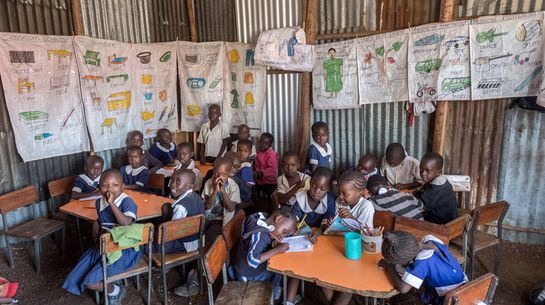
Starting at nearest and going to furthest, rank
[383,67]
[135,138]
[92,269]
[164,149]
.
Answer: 1. [92,269]
2. [383,67]
3. [135,138]
4. [164,149]

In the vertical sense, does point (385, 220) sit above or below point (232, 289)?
above

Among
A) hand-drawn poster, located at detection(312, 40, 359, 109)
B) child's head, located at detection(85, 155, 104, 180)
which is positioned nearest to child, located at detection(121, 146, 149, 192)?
child's head, located at detection(85, 155, 104, 180)

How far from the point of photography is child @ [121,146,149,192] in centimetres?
457

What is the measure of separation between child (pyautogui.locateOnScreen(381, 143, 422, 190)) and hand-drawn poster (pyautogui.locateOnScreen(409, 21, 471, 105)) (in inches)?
26.0

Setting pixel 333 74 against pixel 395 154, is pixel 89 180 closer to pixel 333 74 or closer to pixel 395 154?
pixel 333 74

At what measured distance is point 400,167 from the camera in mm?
4641

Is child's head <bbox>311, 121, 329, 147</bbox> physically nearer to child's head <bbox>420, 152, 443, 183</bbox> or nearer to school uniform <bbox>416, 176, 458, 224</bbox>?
child's head <bbox>420, 152, 443, 183</bbox>

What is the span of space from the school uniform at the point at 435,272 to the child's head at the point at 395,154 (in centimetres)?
236

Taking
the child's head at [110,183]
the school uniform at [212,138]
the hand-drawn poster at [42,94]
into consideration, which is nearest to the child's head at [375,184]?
the child's head at [110,183]

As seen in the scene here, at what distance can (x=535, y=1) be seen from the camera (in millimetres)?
3957

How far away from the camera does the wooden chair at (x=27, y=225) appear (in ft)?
13.0

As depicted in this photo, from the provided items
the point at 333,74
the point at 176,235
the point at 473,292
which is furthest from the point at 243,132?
the point at 473,292

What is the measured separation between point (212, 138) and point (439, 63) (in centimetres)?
336

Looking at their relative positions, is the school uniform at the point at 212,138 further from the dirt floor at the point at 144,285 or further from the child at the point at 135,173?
the dirt floor at the point at 144,285
